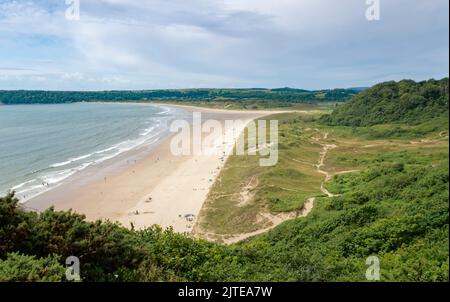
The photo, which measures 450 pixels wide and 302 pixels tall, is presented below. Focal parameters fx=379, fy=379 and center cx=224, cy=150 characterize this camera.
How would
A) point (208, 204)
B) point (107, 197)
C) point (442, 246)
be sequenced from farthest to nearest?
point (107, 197), point (208, 204), point (442, 246)

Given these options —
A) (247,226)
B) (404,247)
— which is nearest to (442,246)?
(404,247)

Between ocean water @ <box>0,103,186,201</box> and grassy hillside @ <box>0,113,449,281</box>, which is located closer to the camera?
grassy hillside @ <box>0,113,449,281</box>

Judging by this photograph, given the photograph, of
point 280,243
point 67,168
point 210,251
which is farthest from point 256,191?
point 67,168

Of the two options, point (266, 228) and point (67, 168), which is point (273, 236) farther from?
point (67, 168)

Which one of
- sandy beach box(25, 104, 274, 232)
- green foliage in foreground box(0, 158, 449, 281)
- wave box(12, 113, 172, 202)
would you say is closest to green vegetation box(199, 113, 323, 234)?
sandy beach box(25, 104, 274, 232)

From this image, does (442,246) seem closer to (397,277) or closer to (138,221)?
(397,277)

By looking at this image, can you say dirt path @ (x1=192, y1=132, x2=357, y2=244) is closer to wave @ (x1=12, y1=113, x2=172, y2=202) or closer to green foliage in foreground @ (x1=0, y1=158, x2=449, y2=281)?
green foliage in foreground @ (x1=0, y1=158, x2=449, y2=281)
